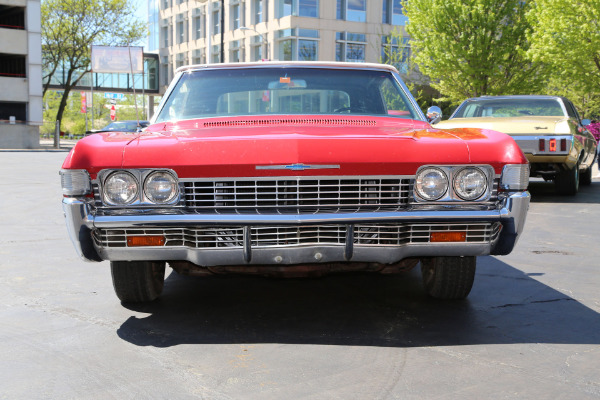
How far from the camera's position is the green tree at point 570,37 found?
23.2 meters

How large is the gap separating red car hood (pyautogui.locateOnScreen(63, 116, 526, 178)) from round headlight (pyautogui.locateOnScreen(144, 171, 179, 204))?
71 mm

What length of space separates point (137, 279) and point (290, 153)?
1.36 meters

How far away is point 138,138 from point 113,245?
597 mm

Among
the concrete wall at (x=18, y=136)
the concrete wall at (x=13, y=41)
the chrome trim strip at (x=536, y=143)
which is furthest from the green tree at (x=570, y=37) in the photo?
the concrete wall at (x=13, y=41)

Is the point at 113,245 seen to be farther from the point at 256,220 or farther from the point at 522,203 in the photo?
the point at 522,203

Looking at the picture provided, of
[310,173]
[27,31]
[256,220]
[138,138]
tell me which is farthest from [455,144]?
[27,31]

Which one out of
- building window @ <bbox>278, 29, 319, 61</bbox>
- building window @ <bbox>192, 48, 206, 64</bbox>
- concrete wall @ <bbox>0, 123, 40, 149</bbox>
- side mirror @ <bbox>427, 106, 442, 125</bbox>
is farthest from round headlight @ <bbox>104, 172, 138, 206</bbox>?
building window @ <bbox>192, 48, 206, 64</bbox>

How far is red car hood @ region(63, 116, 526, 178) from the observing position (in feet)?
11.8

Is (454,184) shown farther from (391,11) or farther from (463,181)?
(391,11)

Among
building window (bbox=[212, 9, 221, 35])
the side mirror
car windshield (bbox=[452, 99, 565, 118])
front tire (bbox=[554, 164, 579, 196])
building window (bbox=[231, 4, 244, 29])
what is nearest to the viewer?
the side mirror

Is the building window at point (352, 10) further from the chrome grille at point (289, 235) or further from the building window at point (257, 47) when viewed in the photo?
the chrome grille at point (289, 235)

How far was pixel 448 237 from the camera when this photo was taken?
3.77 meters

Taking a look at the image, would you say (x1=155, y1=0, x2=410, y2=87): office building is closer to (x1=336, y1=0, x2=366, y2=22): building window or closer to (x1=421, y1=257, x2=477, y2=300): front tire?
(x1=336, y1=0, x2=366, y2=22): building window

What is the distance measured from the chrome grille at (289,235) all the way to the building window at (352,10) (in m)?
48.1
